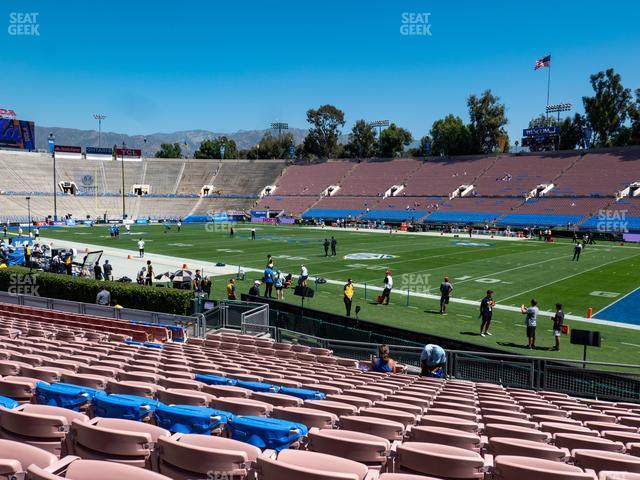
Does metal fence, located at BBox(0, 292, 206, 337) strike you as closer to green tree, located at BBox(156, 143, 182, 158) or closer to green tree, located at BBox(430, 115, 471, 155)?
green tree, located at BBox(430, 115, 471, 155)

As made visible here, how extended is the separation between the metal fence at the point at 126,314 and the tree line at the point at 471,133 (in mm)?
84405

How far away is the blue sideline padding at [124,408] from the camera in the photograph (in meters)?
4.02

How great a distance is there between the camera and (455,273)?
1211 inches

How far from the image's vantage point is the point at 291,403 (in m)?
5.21

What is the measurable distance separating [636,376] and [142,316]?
1347 cm

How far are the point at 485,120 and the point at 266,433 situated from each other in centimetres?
10252

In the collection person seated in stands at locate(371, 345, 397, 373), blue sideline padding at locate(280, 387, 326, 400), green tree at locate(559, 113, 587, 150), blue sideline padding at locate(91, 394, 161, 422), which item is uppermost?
green tree at locate(559, 113, 587, 150)

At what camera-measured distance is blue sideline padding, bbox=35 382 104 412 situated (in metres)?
4.52

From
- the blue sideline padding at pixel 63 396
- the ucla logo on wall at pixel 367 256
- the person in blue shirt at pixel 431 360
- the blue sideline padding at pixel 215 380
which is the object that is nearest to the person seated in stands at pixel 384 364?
the person in blue shirt at pixel 431 360

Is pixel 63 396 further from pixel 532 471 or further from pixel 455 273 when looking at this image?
pixel 455 273

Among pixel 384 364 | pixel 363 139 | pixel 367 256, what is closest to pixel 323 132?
pixel 363 139

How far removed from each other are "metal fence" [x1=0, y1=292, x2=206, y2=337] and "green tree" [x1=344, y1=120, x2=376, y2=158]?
10045 cm

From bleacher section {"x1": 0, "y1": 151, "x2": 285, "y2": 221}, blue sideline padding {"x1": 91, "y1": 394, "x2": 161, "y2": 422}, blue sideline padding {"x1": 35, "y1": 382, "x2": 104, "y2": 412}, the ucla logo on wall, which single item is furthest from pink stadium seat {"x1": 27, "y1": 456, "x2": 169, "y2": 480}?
bleacher section {"x1": 0, "y1": 151, "x2": 285, "y2": 221}

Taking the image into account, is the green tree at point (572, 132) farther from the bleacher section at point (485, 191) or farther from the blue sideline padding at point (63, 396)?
the blue sideline padding at point (63, 396)
